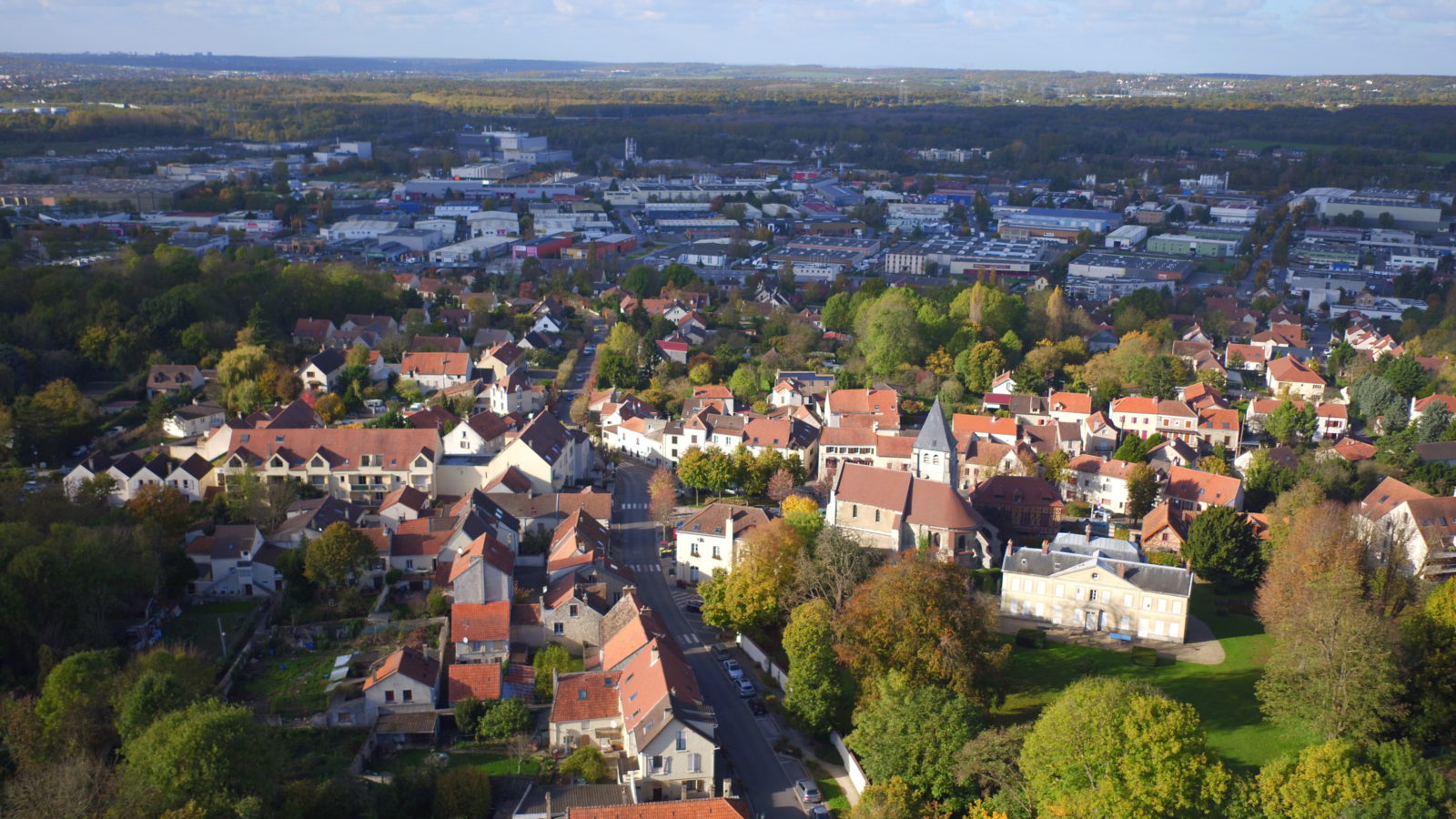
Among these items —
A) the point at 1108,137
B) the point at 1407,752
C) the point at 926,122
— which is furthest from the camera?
the point at 926,122

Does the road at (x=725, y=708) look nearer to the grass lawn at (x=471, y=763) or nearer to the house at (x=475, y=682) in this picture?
the grass lawn at (x=471, y=763)

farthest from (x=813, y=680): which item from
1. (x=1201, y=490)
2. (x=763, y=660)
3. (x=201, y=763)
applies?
(x=1201, y=490)

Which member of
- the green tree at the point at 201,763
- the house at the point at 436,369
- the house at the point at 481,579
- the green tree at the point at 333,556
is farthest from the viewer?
the house at the point at 436,369

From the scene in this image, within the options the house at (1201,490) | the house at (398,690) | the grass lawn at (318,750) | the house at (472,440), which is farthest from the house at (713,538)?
the house at (1201,490)

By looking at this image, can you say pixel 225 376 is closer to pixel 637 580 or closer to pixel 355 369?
pixel 355 369

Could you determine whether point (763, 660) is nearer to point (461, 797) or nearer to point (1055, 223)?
point (461, 797)

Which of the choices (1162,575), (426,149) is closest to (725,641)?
(1162,575)

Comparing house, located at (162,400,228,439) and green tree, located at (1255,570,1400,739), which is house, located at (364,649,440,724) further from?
house, located at (162,400,228,439)

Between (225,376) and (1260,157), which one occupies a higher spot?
(1260,157)
